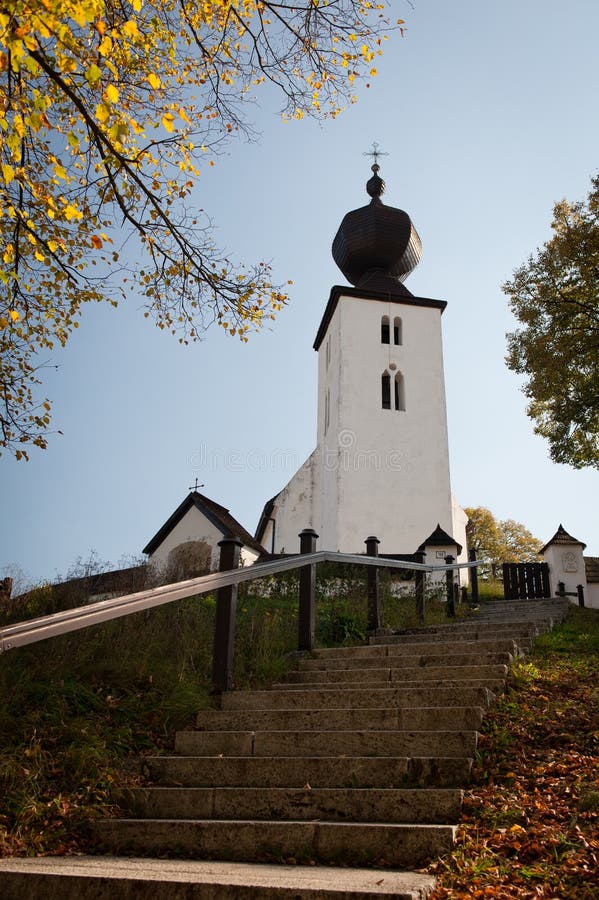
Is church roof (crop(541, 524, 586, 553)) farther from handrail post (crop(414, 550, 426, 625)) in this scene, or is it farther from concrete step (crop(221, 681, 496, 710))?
concrete step (crop(221, 681, 496, 710))

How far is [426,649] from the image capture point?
625cm

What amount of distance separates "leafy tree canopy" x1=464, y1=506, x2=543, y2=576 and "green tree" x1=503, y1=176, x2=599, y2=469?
2315 centimetres

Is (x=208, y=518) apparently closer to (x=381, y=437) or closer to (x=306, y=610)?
(x=381, y=437)

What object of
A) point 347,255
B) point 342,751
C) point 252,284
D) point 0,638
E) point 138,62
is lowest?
point 342,751

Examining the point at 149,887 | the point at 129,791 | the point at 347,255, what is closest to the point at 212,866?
the point at 149,887

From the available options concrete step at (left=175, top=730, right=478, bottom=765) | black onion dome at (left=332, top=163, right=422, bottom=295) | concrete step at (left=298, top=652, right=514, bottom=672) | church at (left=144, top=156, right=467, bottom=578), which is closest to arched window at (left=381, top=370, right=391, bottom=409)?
church at (left=144, top=156, right=467, bottom=578)

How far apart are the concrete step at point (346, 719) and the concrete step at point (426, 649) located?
60.7 inches

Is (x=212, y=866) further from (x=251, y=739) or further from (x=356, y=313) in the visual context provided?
(x=356, y=313)

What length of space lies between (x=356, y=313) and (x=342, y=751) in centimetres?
2553

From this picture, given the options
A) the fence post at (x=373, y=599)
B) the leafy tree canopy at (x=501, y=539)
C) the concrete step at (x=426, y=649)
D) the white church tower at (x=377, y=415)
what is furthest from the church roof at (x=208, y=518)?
the leafy tree canopy at (x=501, y=539)

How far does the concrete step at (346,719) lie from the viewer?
14.4 ft

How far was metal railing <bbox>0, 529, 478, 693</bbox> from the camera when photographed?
3.50m

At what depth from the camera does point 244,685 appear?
590 cm

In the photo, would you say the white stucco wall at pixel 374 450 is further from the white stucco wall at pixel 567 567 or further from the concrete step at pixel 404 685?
the concrete step at pixel 404 685
